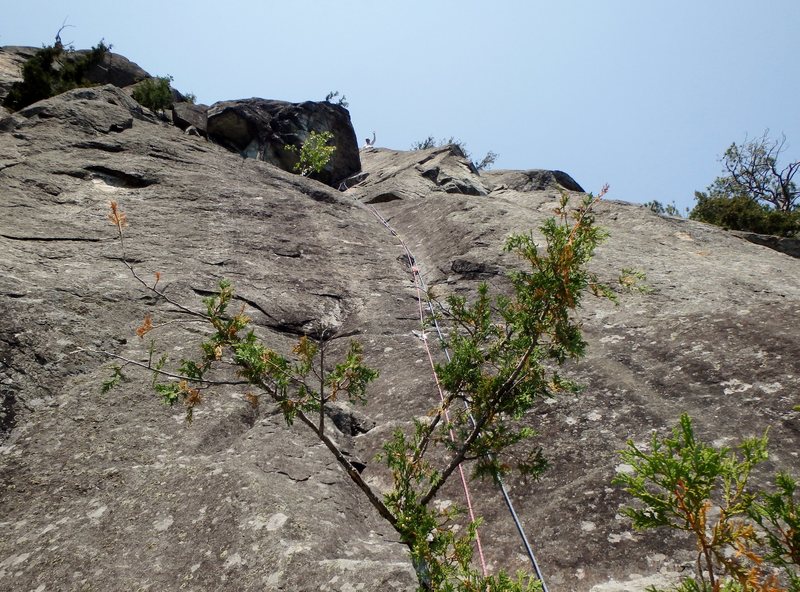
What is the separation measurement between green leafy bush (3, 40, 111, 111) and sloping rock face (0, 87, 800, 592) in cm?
1095

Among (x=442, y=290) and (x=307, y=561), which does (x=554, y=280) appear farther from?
(x=442, y=290)

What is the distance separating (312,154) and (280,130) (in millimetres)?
3095

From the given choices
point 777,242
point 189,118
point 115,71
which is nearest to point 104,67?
point 115,71

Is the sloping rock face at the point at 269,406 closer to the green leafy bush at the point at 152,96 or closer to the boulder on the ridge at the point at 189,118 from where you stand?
the boulder on the ridge at the point at 189,118

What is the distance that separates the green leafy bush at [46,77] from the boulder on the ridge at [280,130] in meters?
5.32

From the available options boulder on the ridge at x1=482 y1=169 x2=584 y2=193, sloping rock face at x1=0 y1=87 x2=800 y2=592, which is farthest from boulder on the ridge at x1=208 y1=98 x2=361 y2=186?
sloping rock face at x1=0 y1=87 x2=800 y2=592

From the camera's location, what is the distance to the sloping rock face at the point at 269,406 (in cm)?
394

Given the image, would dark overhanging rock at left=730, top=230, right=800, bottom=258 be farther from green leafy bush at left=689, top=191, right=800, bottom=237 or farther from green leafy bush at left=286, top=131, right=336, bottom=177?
green leafy bush at left=286, top=131, right=336, bottom=177

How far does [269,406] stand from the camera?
225 inches

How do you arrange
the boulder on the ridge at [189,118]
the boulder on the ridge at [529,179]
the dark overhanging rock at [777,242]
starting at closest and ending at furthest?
1. the dark overhanging rock at [777,242]
2. the boulder on the ridge at [529,179]
3. the boulder on the ridge at [189,118]

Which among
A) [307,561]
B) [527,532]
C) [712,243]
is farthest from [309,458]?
[712,243]

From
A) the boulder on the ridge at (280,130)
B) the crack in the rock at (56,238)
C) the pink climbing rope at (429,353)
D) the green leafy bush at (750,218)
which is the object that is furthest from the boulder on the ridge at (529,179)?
the crack in the rock at (56,238)

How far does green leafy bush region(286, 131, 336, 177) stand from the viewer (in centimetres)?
1742

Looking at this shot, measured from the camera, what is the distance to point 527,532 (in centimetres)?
430
